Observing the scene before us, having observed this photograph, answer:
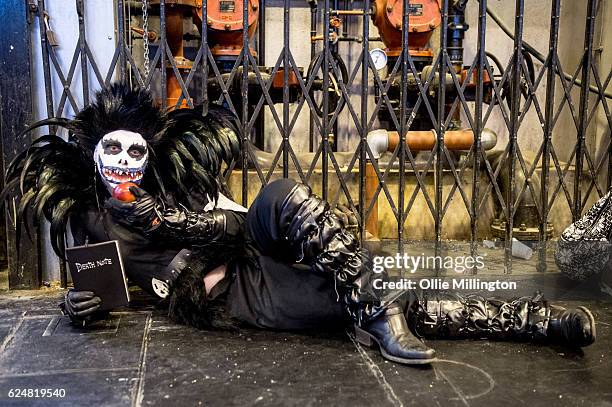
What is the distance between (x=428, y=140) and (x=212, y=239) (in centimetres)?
184

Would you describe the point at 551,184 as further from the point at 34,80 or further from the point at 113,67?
the point at 34,80

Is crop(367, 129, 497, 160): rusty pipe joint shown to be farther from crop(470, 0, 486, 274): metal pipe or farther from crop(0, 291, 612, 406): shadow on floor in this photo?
crop(0, 291, 612, 406): shadow on floor

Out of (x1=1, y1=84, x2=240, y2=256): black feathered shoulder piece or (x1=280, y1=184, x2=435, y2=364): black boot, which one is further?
(x1=1, y1=84, x2=240, y2=256): black feathered shoulder piece

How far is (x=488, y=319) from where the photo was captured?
7.35 ft

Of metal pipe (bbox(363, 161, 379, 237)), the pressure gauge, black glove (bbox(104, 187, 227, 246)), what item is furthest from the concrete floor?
the pressure gauge

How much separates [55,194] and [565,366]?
6.38ft

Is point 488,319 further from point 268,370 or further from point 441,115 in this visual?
point 441,115

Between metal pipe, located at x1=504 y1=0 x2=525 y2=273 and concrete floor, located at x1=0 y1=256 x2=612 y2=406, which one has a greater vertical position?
metal pipe, located at x1=504 y1=0 x2=525 y2=273

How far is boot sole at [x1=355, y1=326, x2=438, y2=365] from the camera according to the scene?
1982mm

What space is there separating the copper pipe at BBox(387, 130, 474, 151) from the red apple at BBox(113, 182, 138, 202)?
1.87m

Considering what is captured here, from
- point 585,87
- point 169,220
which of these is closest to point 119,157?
point 169,220

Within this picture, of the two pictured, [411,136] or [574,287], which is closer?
[574,287]

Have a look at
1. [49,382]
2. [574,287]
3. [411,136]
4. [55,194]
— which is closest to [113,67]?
[55,194]

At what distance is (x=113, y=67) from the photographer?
286cm
